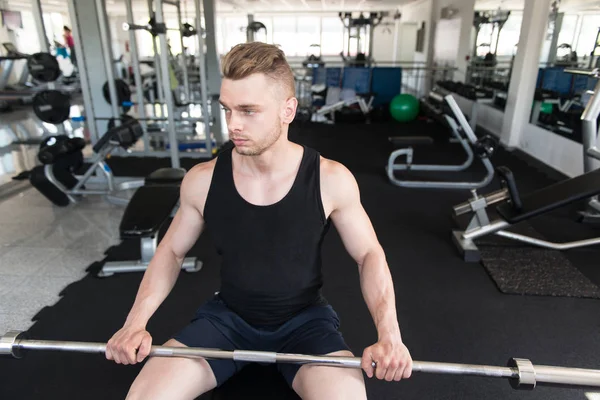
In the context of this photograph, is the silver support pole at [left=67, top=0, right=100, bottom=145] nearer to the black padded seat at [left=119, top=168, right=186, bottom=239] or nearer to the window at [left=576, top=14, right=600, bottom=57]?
the black padded seat at [left=119, top=168, right=186, bottom=239]

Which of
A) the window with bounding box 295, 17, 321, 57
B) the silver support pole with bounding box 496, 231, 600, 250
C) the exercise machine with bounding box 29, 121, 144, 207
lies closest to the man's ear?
the silver support pole with bounding box 496, 231, 600, 250

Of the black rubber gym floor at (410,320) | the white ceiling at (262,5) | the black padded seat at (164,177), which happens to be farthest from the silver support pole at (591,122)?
the white ceiling at (262,5)

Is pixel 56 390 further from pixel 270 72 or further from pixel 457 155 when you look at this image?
pixel 457 155

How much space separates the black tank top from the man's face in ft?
0.46

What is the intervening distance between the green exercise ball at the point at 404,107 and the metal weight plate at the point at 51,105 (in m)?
4.39

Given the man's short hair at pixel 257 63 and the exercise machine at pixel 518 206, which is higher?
the man's short hair at pixel 257 63

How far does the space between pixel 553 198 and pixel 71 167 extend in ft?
9.90

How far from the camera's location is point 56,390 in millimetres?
1328

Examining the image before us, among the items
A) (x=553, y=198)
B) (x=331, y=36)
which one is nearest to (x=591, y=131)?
(x=553, y=198)

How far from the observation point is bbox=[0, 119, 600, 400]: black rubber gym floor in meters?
1.35

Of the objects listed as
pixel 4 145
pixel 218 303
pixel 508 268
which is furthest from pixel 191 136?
pixel 218 303

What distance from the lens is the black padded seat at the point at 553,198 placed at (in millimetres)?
1932

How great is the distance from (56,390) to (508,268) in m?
1.99

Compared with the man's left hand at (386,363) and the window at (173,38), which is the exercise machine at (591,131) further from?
the window at (173,38)
